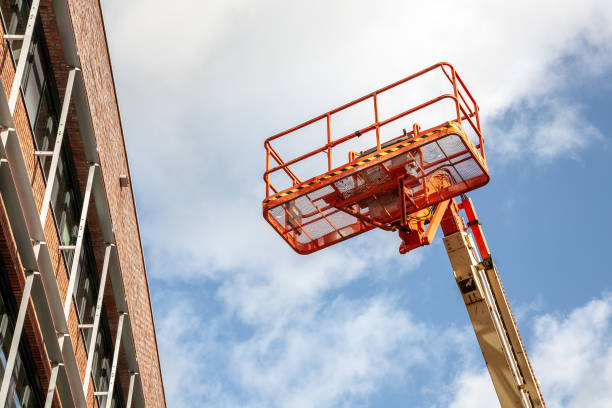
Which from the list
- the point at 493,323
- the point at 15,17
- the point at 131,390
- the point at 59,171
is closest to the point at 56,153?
the point at 59,171

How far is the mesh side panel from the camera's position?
513 inches

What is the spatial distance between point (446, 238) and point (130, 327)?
6.37 meters

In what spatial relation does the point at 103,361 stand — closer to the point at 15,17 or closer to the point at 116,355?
the point at 116,355

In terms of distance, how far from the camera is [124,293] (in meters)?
15.1

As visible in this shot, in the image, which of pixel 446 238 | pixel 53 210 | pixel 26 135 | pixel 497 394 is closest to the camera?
pixel 26 135

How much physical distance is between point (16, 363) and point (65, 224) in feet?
10.1

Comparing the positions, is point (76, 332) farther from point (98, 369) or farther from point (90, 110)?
point (90, 110)

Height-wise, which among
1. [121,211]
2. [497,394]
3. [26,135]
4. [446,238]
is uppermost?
[121,211]

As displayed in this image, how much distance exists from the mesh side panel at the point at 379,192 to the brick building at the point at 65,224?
3.47 meters

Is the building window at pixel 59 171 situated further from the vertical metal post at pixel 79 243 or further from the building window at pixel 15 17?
the vertical metal post at pixel 79 243

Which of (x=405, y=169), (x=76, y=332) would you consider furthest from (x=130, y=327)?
(x=405, y=169)

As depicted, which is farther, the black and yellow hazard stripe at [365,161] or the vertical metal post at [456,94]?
the vertical metal post at [456,94]

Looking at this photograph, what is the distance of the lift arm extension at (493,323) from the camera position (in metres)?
13.8

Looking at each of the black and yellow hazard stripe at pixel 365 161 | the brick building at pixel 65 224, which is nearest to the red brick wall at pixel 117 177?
the brick building at pixel 65 224
